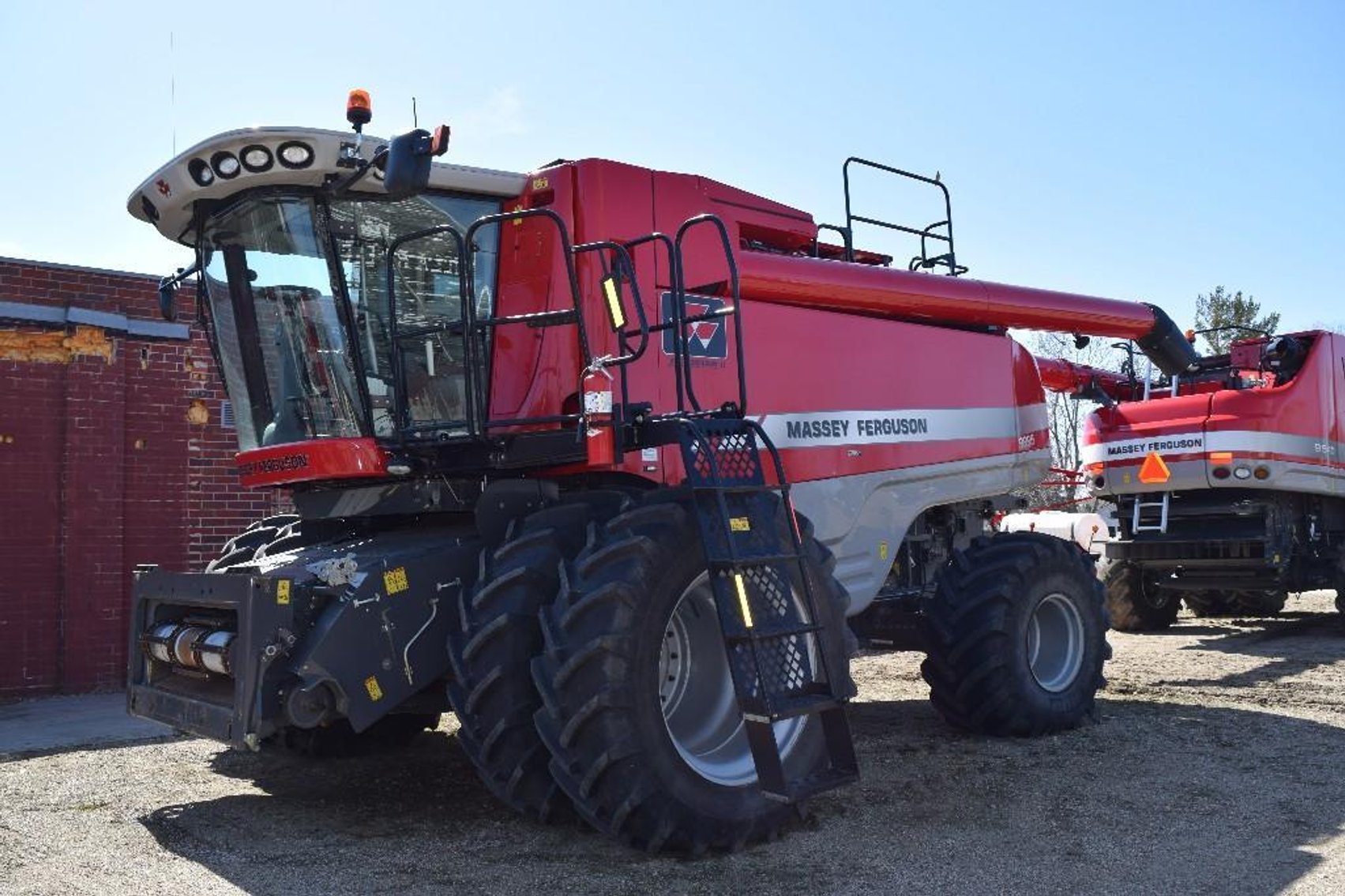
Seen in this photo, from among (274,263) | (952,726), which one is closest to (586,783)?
(274,263)

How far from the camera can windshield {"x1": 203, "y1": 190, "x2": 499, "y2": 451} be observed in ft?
18.0

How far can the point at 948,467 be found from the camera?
7.40m

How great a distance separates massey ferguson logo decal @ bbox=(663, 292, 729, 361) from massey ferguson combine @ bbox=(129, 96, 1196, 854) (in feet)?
0.09

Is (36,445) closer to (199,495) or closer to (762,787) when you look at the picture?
(199,495)

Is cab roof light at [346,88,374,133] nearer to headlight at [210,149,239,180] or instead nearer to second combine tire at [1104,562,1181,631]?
headlight at [210,149,239,180]

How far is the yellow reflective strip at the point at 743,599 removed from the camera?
4.68 meters

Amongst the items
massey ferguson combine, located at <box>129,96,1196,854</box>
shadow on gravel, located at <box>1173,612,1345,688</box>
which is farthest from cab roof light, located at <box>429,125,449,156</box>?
shadow on gravel, located at <box>1173,612,1345,688</box>

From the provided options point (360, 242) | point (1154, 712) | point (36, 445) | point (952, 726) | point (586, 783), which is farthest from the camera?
point (36, 445)

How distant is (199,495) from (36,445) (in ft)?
4.23

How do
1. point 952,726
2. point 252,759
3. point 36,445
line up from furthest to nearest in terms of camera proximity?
point 36,445 → point 952,726 → point 252,759

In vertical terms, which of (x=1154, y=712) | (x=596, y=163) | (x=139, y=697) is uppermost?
(x=596, y=163)

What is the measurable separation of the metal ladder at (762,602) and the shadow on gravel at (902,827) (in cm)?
42

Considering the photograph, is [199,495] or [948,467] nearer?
[948,467]

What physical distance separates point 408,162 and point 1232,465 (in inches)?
352
